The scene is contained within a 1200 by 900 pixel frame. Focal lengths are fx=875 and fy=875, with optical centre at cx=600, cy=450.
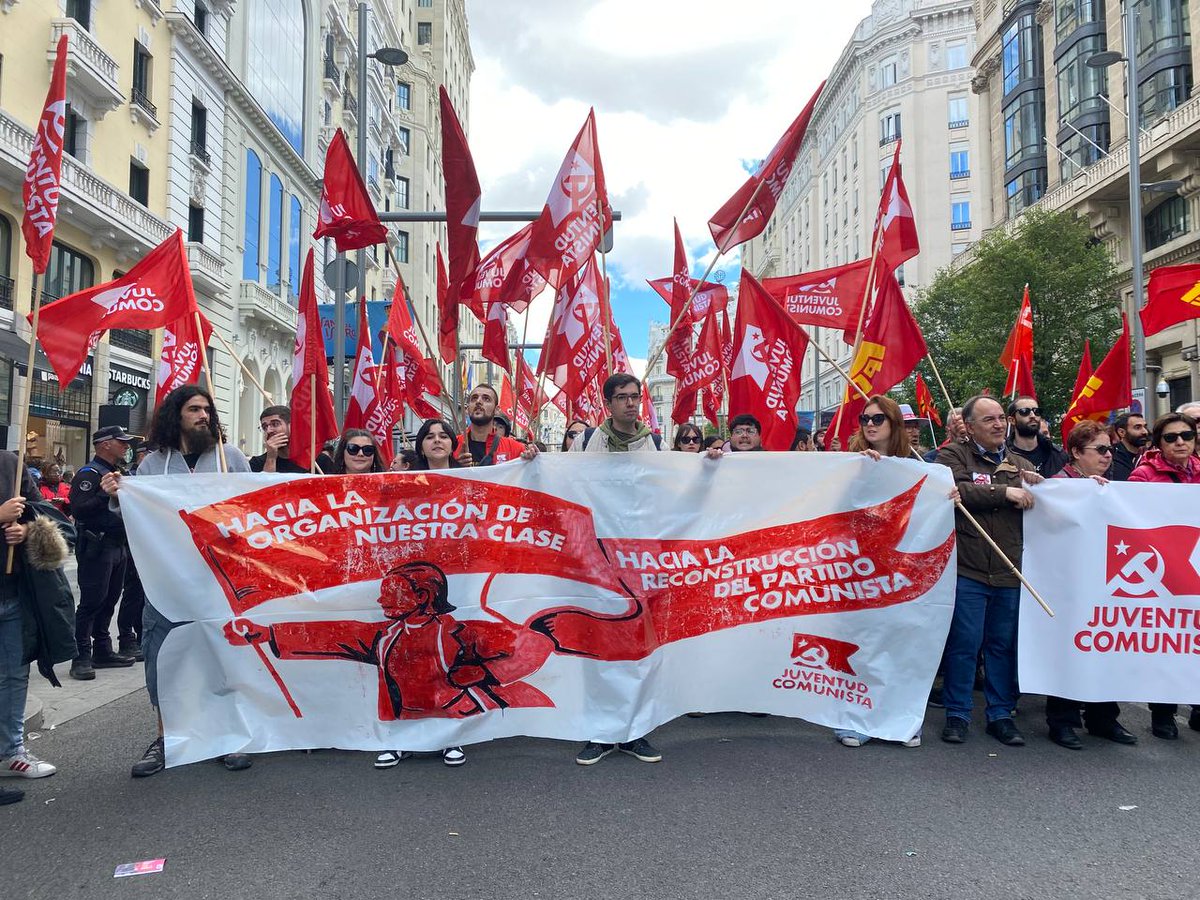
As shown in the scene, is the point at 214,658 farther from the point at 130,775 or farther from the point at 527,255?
the point at 527,255

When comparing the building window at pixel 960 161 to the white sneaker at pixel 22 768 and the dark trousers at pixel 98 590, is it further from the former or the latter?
the white sneaker at pixel 22 768

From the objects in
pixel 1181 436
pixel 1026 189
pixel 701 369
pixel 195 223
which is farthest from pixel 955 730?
pixel 1026 189

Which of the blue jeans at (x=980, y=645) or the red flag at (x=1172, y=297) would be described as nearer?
the blue jeans at (x=980, y=645)

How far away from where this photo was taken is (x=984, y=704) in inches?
221

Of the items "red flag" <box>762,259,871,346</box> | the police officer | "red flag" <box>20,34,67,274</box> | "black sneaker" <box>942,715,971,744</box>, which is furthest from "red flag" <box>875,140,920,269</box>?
the police officer

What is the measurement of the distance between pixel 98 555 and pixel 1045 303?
21.9m

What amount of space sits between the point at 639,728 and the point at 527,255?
12.2ft

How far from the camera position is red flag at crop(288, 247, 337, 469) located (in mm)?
6582

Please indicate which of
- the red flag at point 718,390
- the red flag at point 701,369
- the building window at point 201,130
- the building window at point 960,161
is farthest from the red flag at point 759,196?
the building window at point 960,161

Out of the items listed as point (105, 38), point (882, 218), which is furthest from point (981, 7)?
point (882, 218)

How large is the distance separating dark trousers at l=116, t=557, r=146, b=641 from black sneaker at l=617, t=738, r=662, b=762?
4.38 meters

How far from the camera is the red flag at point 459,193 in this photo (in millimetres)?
6461

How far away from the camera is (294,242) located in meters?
31.9

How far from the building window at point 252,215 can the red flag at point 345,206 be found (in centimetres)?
2207
